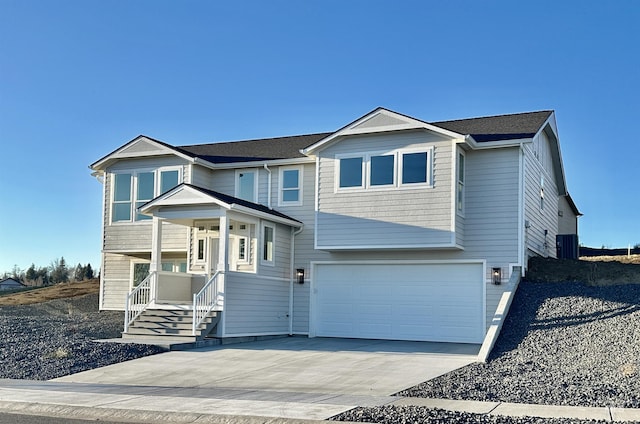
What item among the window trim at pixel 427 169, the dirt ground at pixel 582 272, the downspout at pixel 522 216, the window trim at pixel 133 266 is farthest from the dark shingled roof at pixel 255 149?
the dirt ground at pixel 582 272

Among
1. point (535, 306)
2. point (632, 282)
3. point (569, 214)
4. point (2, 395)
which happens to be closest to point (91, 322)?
point (2, 395)

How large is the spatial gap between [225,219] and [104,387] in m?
6.97

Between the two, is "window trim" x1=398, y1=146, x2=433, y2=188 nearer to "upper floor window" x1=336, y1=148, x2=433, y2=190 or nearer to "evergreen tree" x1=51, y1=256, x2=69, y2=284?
"upper floor window" x1=336, y1=148, x2=433, y2=190

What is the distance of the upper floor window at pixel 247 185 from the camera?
22.4 metres

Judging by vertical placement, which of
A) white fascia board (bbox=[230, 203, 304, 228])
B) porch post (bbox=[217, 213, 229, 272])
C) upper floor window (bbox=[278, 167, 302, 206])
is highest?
upper floor window (bbox=[278, 167, 302, 206])

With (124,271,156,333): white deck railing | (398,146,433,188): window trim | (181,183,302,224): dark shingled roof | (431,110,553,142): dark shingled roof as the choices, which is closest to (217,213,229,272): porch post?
(181,183,302,224): dark shingled roof

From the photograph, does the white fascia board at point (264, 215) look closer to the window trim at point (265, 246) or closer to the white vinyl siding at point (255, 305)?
the window trim at point (265, 246)

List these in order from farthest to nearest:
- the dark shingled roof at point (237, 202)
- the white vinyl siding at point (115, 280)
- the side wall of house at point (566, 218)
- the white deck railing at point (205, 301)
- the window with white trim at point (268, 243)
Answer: the side wall of house at point (566, 218) < the white vinyl siding at point (115, 280) < the window with white trim at point (268, 243) < the dark shingled roof at point (237, 202) < the white deck railing at point (205, 301)

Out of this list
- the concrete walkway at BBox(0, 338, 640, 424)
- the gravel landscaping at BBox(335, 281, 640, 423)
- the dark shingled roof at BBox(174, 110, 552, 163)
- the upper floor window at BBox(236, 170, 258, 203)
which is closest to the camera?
the concrete walkway at BBox(0, 338, 640, 424)

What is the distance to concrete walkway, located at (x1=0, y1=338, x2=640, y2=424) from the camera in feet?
30.8

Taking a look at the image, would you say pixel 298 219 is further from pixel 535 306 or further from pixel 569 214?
pixel 569 214

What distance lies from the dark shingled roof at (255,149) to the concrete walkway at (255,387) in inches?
266

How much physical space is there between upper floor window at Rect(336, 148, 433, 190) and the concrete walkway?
4402 millimetres

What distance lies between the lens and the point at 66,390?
11.7 m
